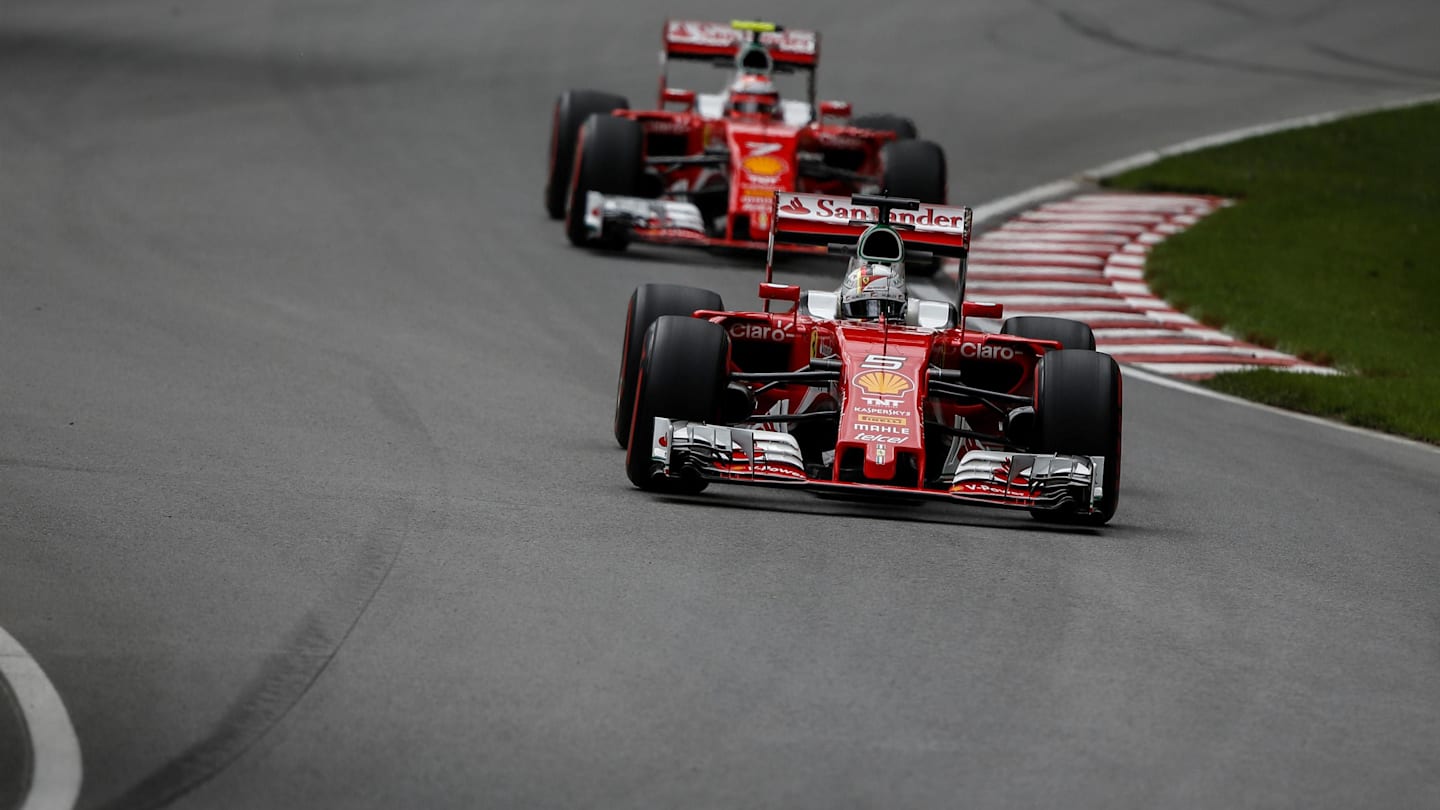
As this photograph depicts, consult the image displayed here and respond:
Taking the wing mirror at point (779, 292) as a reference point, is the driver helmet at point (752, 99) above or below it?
above

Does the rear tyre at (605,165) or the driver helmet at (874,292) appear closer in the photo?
the driver helmet at (874,292)

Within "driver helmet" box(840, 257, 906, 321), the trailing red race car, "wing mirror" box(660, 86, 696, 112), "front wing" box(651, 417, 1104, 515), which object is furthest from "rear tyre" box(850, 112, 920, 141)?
"front wing" box(651, 417, 1104, 515)

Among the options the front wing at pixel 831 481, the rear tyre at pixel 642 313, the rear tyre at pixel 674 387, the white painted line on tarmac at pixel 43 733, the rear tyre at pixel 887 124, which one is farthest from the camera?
the rear tyre at pixel 887 124

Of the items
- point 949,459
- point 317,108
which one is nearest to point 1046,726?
point 949,459

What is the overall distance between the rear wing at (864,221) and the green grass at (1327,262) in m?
3.89

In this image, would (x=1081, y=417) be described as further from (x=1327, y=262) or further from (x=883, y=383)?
(x=1327, y=262)

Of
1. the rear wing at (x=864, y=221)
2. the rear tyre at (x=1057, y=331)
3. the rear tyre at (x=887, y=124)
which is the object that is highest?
the rear tyre at (x=887, y=124)

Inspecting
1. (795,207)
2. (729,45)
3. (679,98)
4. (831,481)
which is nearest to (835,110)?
(729,45)

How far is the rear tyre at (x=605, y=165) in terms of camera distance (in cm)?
1730

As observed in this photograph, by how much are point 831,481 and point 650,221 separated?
820 centimetres

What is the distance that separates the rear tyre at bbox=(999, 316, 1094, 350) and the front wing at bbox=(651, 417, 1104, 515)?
5.67ft

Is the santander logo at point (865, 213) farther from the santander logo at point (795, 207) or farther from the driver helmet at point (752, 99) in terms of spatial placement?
the driver helmet at point (752, 99)

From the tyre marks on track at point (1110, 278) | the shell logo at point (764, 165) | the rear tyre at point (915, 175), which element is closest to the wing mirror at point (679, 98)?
the shell logo at point (764, 165)

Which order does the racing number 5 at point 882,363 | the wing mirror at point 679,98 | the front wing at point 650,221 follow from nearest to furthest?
the racing number 5 at point 882,363 → the front wing at point 650,221 → the wing mirror at point 679,98
